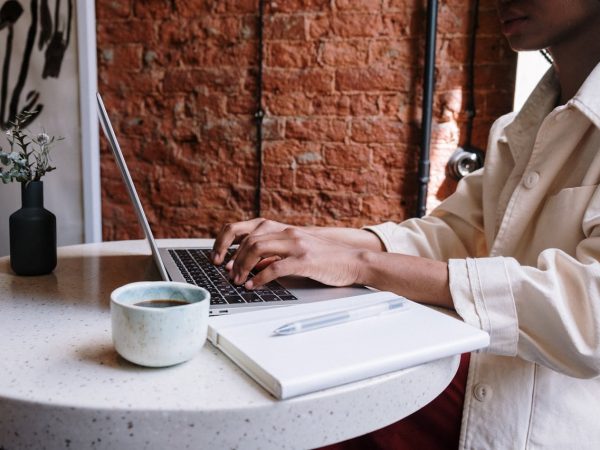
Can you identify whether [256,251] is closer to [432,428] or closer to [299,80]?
[432,428]

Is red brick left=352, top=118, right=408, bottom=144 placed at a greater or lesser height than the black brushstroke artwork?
lesser

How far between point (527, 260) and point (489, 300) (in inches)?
12.0

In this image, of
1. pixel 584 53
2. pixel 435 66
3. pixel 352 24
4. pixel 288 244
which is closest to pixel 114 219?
pixel 352 24

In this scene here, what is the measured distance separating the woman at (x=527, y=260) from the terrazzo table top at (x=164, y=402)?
0.17 m

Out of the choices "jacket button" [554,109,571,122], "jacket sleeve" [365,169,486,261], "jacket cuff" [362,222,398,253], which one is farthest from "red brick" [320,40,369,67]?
"jacket button" [554,109,571,122]

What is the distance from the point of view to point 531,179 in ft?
3.17

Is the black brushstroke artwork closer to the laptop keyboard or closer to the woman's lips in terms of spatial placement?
the laptop keyboard

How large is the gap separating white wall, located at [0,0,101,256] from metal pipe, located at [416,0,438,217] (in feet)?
3.91

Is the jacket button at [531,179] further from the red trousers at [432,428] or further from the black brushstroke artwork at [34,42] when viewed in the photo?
the black brushstroke artwork at [34,42]

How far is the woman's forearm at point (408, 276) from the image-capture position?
2.49ft

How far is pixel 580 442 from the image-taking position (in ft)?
2.70

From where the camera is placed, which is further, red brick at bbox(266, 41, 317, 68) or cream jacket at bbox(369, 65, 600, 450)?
red brick at bbox(266, 41, 317, 68)

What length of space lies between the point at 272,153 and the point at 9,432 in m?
1.73

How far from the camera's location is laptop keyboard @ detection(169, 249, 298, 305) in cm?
71
